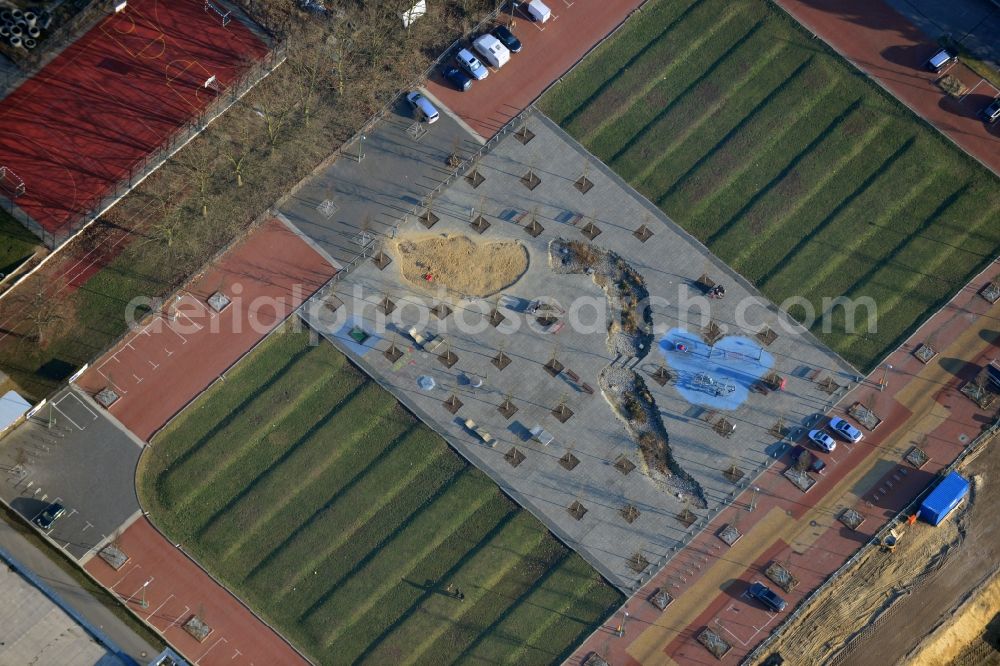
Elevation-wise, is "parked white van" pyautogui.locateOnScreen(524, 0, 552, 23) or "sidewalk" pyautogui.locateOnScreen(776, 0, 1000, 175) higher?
"parked white van" pyautogui.locateOnScreen(524, 0, 552, 23)

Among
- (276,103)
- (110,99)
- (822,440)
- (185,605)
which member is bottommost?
(822,440)

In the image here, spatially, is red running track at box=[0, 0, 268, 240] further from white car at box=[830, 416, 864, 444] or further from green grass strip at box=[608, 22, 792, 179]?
white car at box=[830, 416, 864, 444]

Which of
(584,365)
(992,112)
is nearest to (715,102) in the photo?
(992,112)

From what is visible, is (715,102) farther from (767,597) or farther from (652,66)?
(767,597)

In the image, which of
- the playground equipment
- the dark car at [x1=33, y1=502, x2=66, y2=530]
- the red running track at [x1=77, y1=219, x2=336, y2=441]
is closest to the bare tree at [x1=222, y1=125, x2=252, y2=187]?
the red running track at [x1=77, y1=219, x2=336, y2=441]

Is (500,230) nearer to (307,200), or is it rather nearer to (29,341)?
(307,200)

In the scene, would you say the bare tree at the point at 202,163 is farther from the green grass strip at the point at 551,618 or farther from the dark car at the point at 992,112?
the dark car at the point at 992,112
